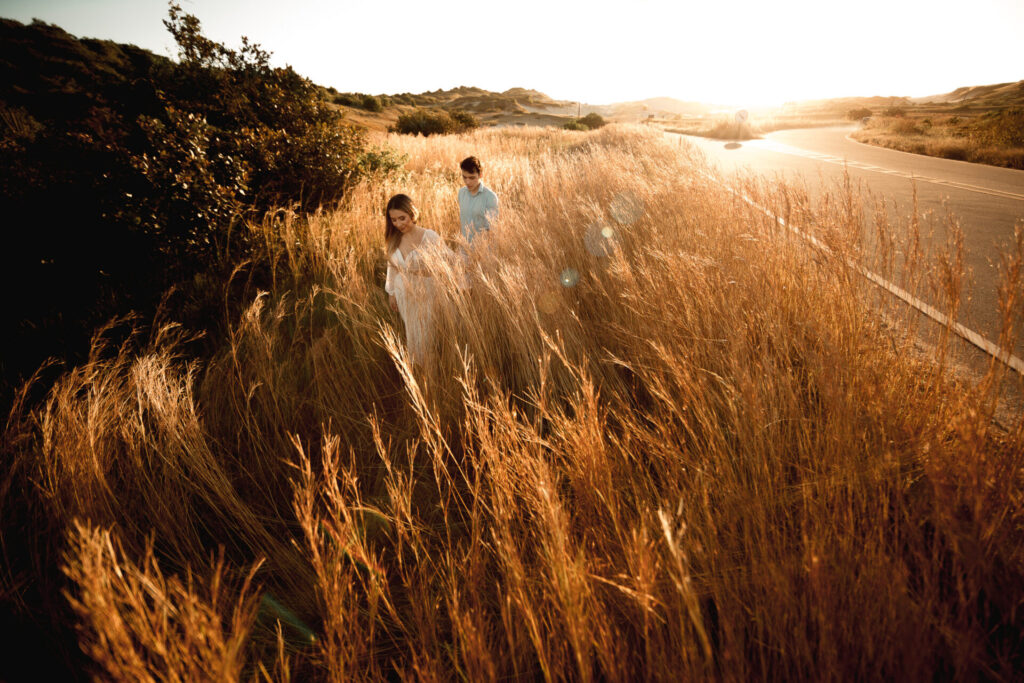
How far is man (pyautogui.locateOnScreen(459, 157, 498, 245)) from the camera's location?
4680mm

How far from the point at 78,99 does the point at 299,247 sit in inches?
111

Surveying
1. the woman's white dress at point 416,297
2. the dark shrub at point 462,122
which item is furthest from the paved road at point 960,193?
the dark shrub at point 462,122

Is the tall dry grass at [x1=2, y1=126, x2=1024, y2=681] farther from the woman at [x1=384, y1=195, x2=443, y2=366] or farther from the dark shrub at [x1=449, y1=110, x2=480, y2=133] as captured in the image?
the dark shrub at [x1=449, y1=110, x2=480, y2=133]

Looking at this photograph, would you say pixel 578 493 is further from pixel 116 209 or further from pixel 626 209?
pixel 116 209

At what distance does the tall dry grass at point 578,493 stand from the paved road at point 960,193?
1.99ft

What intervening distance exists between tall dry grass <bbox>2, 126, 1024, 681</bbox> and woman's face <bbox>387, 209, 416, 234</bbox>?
28.7 inches

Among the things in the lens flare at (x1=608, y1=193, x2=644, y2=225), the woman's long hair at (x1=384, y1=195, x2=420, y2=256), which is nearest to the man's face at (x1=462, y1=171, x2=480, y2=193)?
the woman's long hair at (x1=384, y1=195, x2=420, y2=256)

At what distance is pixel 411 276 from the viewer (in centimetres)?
286

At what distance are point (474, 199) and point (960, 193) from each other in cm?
822

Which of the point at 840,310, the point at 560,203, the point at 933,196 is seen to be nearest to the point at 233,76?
the point at 560,203

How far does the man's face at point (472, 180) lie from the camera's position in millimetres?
4724

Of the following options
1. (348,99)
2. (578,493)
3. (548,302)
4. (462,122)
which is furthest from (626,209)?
(348,99)

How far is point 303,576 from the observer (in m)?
1.53

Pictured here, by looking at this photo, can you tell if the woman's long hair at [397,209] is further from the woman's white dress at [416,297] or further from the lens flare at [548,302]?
the lens flare at [548,302]
